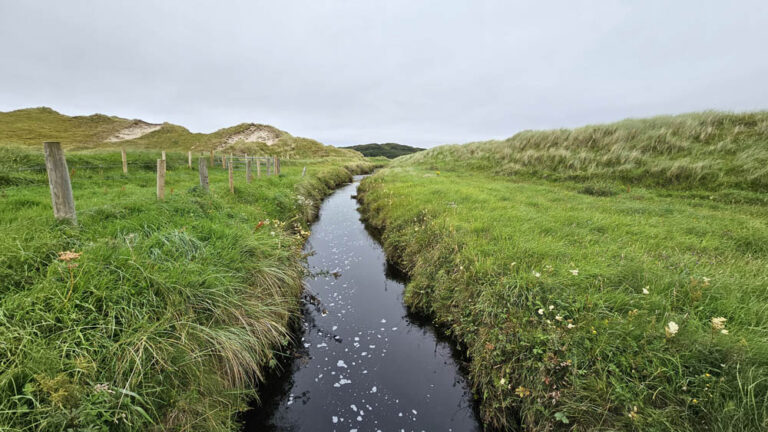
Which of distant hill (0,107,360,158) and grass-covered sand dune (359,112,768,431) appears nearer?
grass-covered sand dune (359,112,768,431)

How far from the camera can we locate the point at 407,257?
8.09 meters

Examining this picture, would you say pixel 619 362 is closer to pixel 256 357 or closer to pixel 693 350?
pixel 693 350

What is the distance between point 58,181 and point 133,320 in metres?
3.66

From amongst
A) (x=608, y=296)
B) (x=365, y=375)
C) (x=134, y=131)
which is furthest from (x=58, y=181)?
(x=134, y=131)

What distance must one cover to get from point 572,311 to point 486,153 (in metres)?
22.4

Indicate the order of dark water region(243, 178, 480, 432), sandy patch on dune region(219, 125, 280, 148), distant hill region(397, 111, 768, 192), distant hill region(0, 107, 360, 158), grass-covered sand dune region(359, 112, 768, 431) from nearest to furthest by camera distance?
grass-covered sand dune region(359, 112, 768, 431)
dark water region(243, 178, 480, 432)
distant hill region(397, 111, 768, 192)
distant hill region(0, 107, 360, 158)
sandy patch on dune region(219, 125, 280, 148)

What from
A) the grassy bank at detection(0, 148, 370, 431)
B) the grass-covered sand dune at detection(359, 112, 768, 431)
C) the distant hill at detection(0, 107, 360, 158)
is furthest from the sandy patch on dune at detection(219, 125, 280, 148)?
the grassy bank at detection(0, 148, 370, 431)

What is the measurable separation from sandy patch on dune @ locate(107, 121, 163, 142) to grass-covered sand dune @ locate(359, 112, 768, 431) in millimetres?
61915

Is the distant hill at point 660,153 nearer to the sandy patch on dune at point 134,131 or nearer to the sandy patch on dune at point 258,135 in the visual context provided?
the sandy patch on dune at point 258,135

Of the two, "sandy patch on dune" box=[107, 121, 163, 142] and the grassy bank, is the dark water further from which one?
"sandy patch on dune" box=[107, 121, 163, 142]

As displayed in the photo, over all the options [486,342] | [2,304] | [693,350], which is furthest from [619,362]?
[2,304]

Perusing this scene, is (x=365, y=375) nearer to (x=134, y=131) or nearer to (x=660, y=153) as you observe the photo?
(x=660, y=153)

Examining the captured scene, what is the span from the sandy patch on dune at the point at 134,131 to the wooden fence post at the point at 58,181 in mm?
59073

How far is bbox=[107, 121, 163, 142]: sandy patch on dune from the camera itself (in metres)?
48.6
